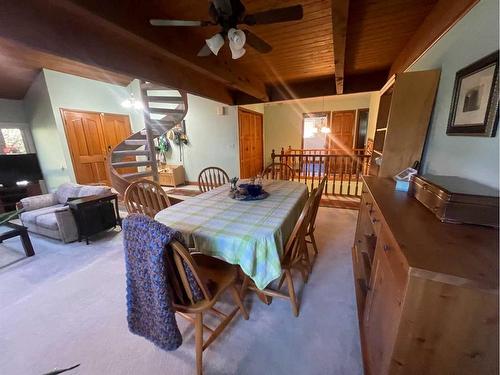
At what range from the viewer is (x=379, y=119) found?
96.6 inches

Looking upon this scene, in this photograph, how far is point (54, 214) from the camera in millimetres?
2693

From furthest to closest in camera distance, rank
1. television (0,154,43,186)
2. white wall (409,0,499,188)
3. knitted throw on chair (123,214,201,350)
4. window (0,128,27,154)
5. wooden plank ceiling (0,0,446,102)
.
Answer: window (0,128,27,154)
television (0,154,43,186)
wooden plank ceiling (0,0,446,102)
white wall (409,0,499,188)
knitted throw on chair (123,214,201,350)

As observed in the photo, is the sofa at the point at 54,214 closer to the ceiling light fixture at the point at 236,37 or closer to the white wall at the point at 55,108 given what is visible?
the white wall at the point at 55,108

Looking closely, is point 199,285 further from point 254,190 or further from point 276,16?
point 276,16

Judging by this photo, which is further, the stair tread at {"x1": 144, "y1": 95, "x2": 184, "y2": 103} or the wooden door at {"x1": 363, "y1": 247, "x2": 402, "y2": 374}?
the stair tread at {"x1": 144, "y1": 95, "x2": 184, "y2": 103}

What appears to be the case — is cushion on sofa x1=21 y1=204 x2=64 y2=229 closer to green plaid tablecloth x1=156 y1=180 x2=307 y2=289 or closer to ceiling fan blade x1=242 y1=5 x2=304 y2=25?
green plaid tablecloth x1=156 y1=180 x2=307 y2=289

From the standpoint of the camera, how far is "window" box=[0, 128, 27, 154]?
427cm

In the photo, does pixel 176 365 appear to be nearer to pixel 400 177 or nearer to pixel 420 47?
pixel 400 177

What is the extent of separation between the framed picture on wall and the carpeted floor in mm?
1440

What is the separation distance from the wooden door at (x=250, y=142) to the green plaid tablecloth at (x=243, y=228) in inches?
150

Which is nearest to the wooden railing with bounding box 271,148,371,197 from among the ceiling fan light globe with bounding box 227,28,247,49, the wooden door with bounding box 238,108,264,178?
the wooden door with bounding box 238,108,264,178

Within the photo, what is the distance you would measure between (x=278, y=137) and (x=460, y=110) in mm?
6320

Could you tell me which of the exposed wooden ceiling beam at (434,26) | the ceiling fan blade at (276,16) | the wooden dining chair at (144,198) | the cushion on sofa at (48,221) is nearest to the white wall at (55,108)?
the cushion on sofa at (48,221)

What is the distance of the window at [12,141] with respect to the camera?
4.27 meters
